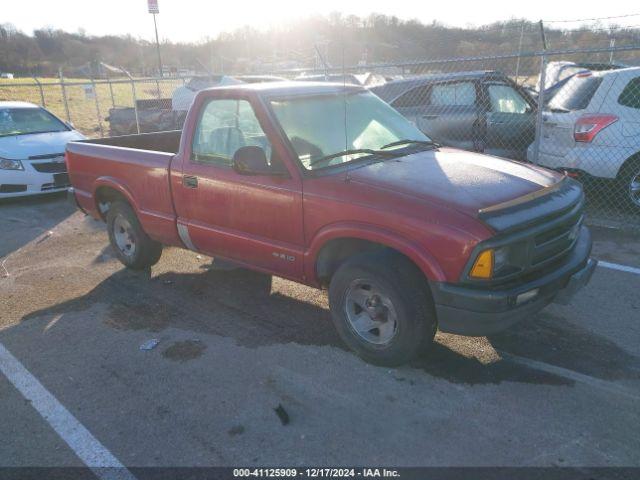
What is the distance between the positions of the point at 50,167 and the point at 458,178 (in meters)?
7.40

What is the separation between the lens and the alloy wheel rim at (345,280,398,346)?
342 cm

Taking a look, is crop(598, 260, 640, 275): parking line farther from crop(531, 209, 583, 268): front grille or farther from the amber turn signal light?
the amber turn signal light

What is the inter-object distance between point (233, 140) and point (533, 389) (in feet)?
9.36

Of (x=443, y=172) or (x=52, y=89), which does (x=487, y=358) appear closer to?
(x=443, y=172)

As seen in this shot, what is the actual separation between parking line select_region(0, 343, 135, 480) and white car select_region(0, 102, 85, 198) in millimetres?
5268

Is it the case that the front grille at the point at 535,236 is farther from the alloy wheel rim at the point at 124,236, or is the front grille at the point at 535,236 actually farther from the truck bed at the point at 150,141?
the truck bed at the point at 150,141

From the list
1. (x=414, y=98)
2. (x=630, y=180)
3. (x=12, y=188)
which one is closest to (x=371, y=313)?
(x=630, y=180)

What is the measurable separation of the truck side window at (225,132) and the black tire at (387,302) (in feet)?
3.96

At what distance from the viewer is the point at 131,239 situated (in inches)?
215

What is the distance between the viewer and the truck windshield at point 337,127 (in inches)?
153

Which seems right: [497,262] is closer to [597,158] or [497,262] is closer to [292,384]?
[292,384]

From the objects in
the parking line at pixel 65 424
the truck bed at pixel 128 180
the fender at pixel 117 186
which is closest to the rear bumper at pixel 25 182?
the truck bed at pixel 128 180

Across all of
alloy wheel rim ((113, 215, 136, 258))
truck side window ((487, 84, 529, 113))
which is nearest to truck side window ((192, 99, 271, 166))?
alloy wheel rim ((113, 215, 136, 258))

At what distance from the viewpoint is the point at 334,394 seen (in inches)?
129
